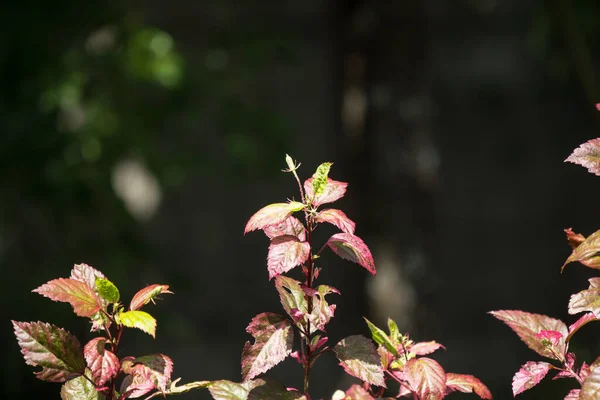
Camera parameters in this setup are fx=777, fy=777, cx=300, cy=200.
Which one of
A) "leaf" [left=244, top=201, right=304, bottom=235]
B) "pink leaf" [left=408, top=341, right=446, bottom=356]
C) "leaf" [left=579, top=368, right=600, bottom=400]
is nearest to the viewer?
"leaf" [left=579, top=368, right=600, bottom=400]

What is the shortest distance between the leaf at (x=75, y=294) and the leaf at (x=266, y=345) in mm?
173

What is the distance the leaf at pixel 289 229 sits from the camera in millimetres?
897

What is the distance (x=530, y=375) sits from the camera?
Answer: 849mm

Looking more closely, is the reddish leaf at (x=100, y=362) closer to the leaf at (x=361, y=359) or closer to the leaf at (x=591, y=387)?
the leaf at (x=361, y=359)

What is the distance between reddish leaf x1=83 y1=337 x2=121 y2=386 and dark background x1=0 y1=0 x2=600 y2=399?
2.61 m

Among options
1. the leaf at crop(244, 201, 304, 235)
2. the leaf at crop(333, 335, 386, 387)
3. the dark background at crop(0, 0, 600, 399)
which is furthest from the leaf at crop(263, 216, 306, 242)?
the dark background at crop(0, 0, 600, 399)

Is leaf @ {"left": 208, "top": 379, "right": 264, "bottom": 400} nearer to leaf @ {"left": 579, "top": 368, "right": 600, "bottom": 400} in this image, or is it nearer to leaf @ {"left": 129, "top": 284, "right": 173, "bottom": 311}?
leaf @ {"left": 129, "top": 284, "right": 173, "bottom": 311}

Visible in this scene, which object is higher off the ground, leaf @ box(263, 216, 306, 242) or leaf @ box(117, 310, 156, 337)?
leaf @ box(263, 216, 306, 242)

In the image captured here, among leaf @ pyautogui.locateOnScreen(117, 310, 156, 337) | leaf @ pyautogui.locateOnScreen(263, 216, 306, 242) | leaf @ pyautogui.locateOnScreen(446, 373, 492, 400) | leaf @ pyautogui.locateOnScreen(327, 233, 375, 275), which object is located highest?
leaf @ pyautogui.locateOnScreen(263, 216, 306, 242)

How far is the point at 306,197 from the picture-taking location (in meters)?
0.88

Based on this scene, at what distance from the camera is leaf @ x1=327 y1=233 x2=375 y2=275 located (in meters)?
0.86

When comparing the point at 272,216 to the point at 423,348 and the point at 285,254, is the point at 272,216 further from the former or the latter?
the point at 423,348

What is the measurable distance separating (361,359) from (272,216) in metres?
0.19

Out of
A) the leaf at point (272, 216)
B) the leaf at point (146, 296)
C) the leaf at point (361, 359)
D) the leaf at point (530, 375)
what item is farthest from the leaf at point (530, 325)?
the leaf at point (146, 296)
